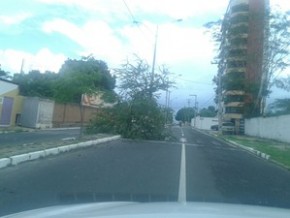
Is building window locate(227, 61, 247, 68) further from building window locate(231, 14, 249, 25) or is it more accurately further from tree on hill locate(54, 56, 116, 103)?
tree on hill locate(54, 56, 116, 103)

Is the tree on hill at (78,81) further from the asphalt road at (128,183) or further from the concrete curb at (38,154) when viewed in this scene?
the asphalt road at (128,183)

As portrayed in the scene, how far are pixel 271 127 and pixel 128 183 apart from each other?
39845 mm

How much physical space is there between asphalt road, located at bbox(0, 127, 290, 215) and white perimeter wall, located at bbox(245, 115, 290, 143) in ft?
89.5

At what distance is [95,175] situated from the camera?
13070 mm

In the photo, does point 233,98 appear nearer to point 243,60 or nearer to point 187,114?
point 243,60

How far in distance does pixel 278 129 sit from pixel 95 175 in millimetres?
35639

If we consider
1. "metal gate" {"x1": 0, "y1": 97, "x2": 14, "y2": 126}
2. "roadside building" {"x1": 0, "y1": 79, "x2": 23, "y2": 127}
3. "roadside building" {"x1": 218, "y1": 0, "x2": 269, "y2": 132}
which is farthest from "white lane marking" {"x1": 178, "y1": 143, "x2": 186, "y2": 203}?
"roadside building" {"x1": 218, "y1": 0, "x2": 269, "y2": 132}

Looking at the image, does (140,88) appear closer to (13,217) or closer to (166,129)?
(166,129)

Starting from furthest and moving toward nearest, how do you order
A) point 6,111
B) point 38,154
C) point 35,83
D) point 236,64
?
point 236,64, point 35,83, point 6,111, point 38,154

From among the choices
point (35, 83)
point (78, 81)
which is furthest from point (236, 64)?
point (78, 81)

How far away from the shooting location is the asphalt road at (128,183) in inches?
380

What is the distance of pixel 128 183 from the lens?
1188 cm

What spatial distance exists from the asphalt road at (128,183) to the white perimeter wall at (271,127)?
2729 cm

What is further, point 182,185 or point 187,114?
point 187,114
